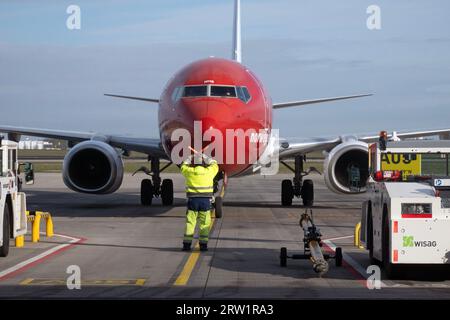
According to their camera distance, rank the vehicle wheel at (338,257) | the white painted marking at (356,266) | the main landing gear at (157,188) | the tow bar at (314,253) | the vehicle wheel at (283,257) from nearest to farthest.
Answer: the tow bar at (314,253)
the white painted marking at (356,266)
the vehicle wheel at (283,257)
the vehicle wheel at (338,257)
the main landing gear at (157,188)

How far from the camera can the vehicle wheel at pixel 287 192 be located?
30562mm

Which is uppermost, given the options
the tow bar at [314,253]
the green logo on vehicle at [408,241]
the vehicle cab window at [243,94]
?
the vehicle cab window at [243,94]

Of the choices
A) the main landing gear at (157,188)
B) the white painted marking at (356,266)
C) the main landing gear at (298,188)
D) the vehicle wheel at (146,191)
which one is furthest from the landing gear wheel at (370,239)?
the vehicle wheel at (146,191)

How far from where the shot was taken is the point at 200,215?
17.3m

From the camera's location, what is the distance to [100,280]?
42.1ft

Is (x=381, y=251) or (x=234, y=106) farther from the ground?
(x=234, y=106)

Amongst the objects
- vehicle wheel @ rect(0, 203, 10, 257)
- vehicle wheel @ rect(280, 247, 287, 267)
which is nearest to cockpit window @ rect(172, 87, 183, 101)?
vehicle wheel @ rect(0, 203, 10, 257)

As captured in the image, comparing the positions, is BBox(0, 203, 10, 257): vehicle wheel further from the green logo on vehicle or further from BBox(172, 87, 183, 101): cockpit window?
BBox(172, 87, 183, 101): cockpit window

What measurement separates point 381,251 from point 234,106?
941 centimetres

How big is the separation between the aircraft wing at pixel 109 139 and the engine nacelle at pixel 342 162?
4.77 meters

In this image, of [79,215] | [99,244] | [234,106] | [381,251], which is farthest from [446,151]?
[79,215]

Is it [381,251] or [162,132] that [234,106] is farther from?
[381,251]

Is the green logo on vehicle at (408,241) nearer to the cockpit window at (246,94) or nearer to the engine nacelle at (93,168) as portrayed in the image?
the cockpit window at (246,94)

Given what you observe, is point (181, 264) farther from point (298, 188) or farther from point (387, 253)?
point (298, 188)
